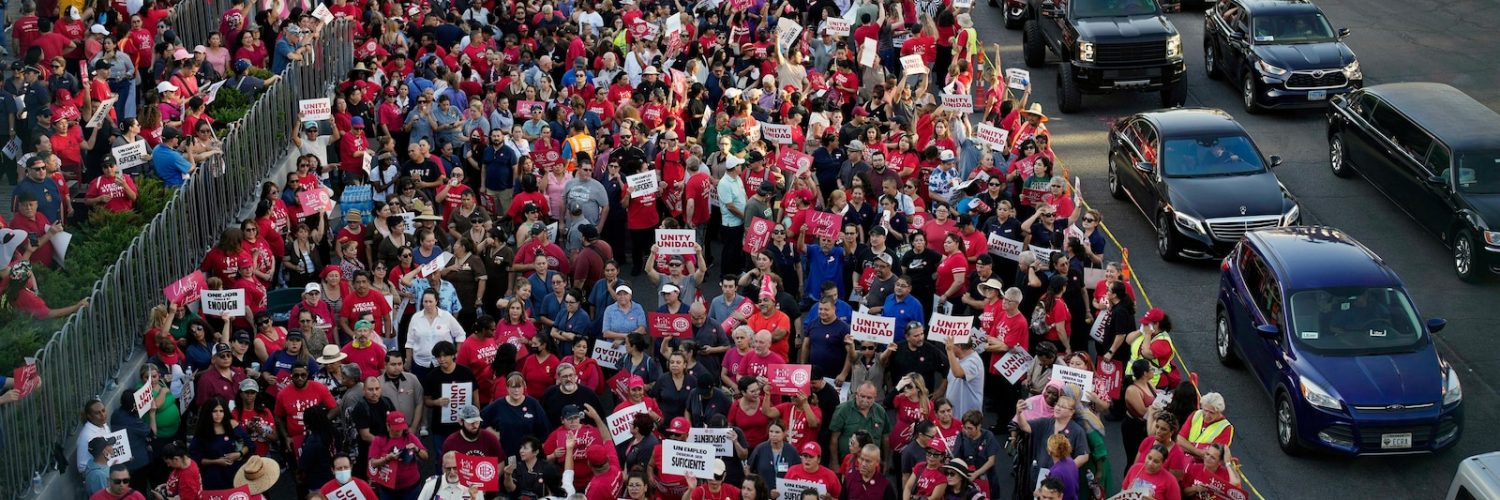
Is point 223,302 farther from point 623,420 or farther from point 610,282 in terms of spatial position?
point 623,420

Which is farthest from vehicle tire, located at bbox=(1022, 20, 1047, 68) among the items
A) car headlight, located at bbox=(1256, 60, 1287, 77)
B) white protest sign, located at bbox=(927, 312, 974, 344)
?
white protest sign, located at bbox=(927, 312, 974, 344)

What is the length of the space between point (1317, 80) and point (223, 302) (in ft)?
52.5

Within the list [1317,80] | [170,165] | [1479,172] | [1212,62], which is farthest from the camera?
[1212,62]

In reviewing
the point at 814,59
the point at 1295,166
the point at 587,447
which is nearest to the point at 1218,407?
the point at 587,447

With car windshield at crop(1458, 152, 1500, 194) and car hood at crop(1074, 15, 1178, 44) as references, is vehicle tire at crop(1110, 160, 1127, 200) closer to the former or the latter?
car hood at crop(1074, 15, 1178, 44)

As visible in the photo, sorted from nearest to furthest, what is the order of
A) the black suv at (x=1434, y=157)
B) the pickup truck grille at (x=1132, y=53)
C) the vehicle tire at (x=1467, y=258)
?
the vehicle tire at (x=1467, y=258)
the black suv at (x=1434, y=157)
the pickup truck grille at (x=1132, y=53)

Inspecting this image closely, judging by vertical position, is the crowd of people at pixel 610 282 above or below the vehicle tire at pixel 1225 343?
above

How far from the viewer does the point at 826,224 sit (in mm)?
18422

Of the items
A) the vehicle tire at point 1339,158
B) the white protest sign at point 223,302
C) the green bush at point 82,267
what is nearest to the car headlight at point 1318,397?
the vehicle tire at point 1339,158

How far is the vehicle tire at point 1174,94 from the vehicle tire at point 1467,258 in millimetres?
6689

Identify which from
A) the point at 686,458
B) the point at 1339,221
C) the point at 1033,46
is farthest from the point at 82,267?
the point at 1033,46

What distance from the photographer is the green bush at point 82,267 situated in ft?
51.3

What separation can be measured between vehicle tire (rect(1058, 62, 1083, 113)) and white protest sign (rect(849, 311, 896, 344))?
12377mm

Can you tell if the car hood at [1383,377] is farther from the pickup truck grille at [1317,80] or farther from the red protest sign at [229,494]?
the pickup truck grille at [1317,80]
